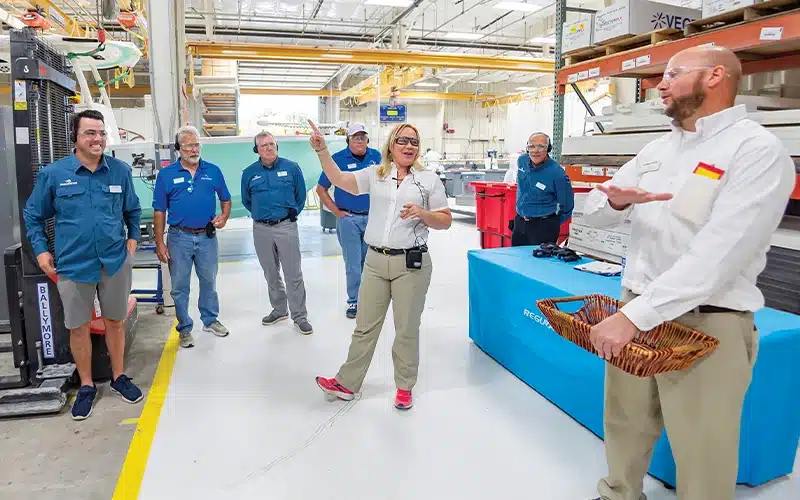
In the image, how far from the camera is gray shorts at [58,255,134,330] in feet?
9.76

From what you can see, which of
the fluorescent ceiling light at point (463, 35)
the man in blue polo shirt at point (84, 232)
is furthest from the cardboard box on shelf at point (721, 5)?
the fluorescent ceiling light at point (463, 35)

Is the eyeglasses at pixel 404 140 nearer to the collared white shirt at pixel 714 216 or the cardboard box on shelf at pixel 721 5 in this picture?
the collared white shirt at pixel 714 216

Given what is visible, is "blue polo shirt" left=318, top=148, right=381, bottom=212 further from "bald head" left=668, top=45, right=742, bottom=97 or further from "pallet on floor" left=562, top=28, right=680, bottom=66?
"bald head" left=668, top=45, right=742, bottom=97

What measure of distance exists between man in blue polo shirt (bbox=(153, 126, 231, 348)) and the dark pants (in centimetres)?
268

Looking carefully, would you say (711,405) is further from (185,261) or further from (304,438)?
(185,261)

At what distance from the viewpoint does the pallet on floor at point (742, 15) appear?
10.4 feet

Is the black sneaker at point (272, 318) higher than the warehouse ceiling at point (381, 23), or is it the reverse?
the warehouse ceiling at point (381, 23)

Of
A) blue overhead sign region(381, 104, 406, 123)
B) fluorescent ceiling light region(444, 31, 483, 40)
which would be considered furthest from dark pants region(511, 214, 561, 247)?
fluorescent ceiling light region(444, 31, 483, 40)

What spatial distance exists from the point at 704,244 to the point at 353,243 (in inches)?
137

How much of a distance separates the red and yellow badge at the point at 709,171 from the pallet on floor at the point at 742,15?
7.75 feet

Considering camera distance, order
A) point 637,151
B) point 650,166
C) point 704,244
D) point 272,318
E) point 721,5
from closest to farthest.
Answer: point 704,244, point 650,166, point 721,5, point 637,151, point 272,318

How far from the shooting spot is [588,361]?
2723mm

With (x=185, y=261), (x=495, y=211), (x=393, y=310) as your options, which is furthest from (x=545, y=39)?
(x=393, y=310)

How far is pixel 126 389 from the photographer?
10.7 feet
